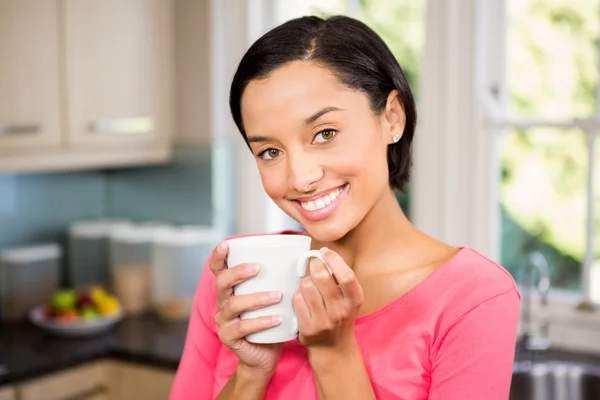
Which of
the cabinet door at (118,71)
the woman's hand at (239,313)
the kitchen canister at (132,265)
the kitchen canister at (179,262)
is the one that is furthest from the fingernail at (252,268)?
the kitchen canister at (132,265)

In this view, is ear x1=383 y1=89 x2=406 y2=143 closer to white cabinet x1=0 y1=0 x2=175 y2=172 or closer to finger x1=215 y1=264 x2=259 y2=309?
finger x1=215 y1=264 x2=259 y2=309

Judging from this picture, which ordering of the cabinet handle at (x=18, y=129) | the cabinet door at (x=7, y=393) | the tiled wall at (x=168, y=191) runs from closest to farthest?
the cabinet door at (x=7, y=393)
the cabinet handle at (x=18, y=129)
the tiled wall at (x=168, y=191)

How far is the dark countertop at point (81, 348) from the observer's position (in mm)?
2215

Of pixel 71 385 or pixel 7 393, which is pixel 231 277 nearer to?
pixel 7 393

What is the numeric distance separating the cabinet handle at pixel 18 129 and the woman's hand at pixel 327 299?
5.28ft

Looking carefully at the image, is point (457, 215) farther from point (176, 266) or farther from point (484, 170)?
point (176, 266)

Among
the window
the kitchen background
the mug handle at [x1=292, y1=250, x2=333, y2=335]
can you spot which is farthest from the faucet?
the mug handle at [x1=292, y1=250, x2=333, y2=335]

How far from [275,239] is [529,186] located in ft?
5.38

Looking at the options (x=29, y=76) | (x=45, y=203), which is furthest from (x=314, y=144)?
(x=45, y=203)

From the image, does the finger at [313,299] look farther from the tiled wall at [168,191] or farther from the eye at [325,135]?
the tiled wall at [168,191]

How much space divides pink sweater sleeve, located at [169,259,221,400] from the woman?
7 cm

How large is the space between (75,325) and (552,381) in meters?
1.38

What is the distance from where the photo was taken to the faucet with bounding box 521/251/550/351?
2262 millimetres

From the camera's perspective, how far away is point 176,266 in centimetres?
281
